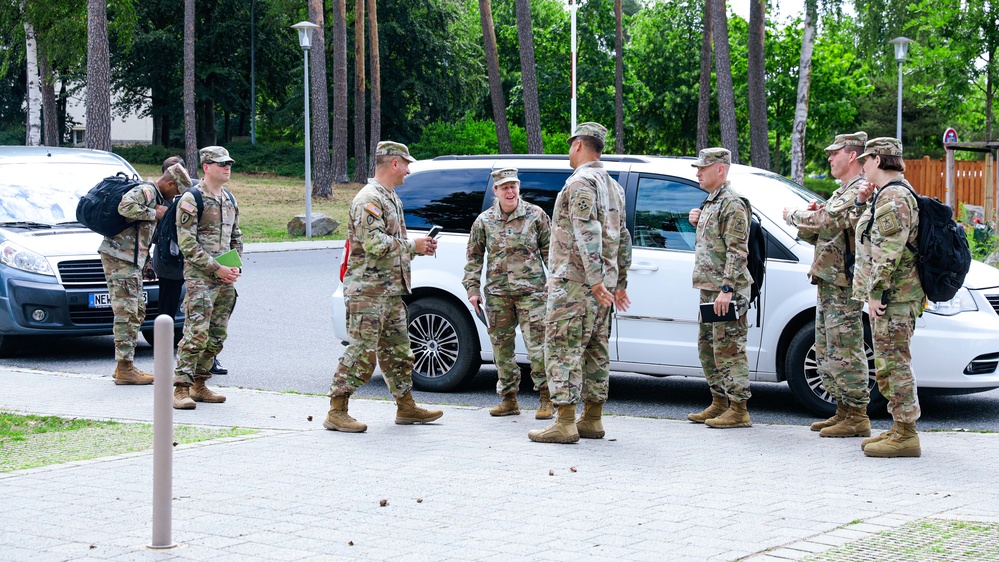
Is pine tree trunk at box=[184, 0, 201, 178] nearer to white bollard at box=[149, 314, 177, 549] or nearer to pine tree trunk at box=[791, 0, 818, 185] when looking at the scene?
pine tree trunk at box=[791, 0, 818, 185]

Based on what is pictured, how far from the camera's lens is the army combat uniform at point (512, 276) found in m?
8.67

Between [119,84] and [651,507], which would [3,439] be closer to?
[651,507]

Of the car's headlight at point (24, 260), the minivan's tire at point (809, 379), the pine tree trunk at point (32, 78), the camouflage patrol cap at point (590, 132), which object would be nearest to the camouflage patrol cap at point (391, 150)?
the camouflage patrol cap at point (590, 132)

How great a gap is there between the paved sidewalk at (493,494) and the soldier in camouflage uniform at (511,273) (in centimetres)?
52

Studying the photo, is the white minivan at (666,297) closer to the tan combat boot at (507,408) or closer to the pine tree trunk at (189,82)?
the tan combat boot at (507,408)

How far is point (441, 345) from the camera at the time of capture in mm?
9984

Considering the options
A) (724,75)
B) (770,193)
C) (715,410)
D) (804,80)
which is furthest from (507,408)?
(804,80)

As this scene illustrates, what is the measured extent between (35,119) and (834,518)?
131 ft

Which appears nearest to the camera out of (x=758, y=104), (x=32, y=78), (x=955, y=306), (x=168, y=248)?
(x=955, y=306)

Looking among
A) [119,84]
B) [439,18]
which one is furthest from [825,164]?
[119,84]

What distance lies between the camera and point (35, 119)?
4091 centimetres

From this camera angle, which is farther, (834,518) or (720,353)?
(720,353)

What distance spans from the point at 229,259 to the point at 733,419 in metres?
4.01

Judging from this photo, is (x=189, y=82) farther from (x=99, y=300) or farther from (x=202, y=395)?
(x=202, y=395)
